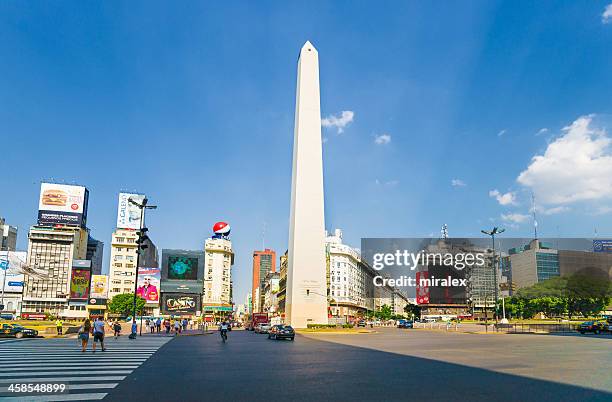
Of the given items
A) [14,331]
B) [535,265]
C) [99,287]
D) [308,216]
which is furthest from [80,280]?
[535,265]

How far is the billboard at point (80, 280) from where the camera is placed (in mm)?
116125

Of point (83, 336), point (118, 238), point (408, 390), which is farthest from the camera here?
point (118, 238)

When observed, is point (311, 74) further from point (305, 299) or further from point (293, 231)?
point (305, 299)

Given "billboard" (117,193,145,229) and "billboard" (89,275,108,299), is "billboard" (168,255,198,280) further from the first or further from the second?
"billboard" (89,275,108,299)

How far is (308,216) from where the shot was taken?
53.8m

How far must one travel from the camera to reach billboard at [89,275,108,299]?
11756cm

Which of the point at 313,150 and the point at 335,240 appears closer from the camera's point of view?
the point at 313,150

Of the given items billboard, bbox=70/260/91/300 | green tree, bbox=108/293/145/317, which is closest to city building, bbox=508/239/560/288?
green tree, bbox=108/293/145/317

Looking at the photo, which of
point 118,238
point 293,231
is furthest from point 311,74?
point 118,238

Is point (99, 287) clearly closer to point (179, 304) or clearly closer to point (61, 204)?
point (179, 304)

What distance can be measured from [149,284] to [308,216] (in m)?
75.2

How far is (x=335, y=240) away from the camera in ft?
439

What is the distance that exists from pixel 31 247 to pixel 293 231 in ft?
308

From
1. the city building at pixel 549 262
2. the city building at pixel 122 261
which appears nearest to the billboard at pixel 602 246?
the city building at pixel 549 262
